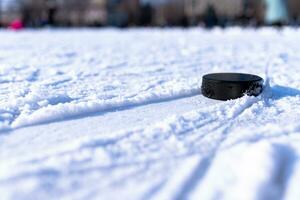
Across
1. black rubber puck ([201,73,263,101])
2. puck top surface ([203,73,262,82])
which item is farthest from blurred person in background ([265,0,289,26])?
black rubber puck ([201,73,263,101])

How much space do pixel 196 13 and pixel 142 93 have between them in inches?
2455

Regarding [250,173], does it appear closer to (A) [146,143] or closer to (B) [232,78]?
(A) [146,143]

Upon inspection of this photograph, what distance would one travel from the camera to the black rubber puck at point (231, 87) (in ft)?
13.8

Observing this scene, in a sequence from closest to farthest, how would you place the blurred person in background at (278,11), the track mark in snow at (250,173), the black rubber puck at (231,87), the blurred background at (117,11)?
the track mark in snow at (250,173) → the black rubber puck at (231,87) → the blurred person in background at (278,11) → the blurred background at (117,11)

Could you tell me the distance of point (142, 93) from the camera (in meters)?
4.79

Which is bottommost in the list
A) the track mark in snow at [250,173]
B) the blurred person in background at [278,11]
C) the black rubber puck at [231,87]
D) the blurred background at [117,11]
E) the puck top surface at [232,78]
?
the track mark in snow at [250,173]

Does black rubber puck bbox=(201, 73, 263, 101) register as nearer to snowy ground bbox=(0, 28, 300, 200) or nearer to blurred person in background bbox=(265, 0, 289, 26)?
snowy ground bbox=(0, 28, 300, 200)

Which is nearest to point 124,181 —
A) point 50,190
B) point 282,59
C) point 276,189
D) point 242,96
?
point 50,190

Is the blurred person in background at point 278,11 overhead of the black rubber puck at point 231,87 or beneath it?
overhead

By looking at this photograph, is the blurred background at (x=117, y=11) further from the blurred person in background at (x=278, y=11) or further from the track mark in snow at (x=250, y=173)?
the track mark in snow at (x=250, y=173)

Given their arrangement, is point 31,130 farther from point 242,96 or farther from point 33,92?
point 242,96

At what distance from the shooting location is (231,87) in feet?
13.8

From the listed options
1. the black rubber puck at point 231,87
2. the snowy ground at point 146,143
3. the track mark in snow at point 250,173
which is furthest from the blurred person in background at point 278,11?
the track mark in snow at point 250,173

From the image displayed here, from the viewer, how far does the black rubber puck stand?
4203 mm
